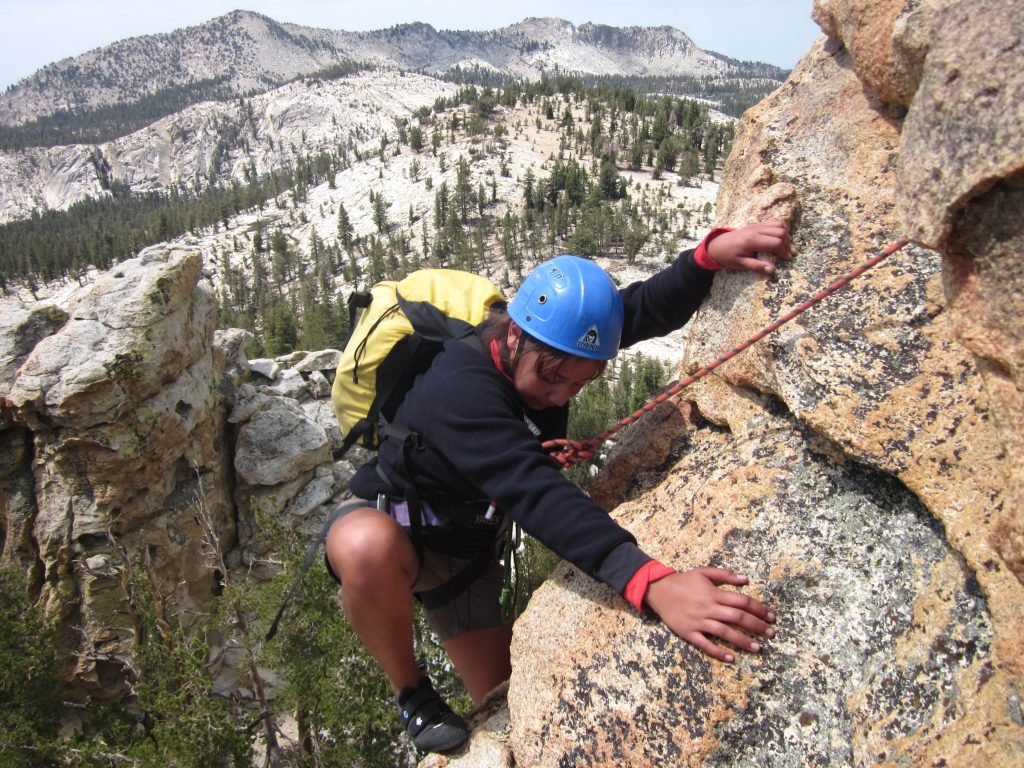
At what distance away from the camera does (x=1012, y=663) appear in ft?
5.47

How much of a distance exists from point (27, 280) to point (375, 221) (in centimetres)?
5210

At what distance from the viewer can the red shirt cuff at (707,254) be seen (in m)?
2.87

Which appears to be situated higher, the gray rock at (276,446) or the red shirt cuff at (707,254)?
the red shirt cuff at (707,254)

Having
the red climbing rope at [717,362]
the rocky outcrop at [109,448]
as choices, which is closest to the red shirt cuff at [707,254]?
the red climbing rope at [717,362]

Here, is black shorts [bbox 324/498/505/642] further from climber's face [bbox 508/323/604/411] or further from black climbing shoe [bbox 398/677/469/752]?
climber's face [bbox 508/323/604/411]

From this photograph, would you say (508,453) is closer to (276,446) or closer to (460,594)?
(460,594)

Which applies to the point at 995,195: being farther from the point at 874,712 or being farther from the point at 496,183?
the point at 496,183

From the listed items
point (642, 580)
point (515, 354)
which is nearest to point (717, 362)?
point (515, 354)

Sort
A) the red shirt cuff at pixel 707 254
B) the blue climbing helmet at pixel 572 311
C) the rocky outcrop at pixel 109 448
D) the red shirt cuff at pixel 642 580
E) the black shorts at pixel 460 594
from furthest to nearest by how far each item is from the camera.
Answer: the rocky outcrop at pixel 109 448
the black shorts at pixel 460 594
the red shirt cuff at pixel 707 254
the blue climbing helmet at pixel 572 311
the red shirt cuff at pixel 642 580

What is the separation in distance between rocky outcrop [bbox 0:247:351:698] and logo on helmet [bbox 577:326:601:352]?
12.2 m

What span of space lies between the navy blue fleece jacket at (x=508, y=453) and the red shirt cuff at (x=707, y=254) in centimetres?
6

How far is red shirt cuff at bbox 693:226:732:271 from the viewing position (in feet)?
9.40

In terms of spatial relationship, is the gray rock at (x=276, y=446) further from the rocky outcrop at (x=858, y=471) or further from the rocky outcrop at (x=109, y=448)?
the rocky outcrop at (x=858, y=471)

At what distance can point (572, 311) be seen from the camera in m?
2.61
